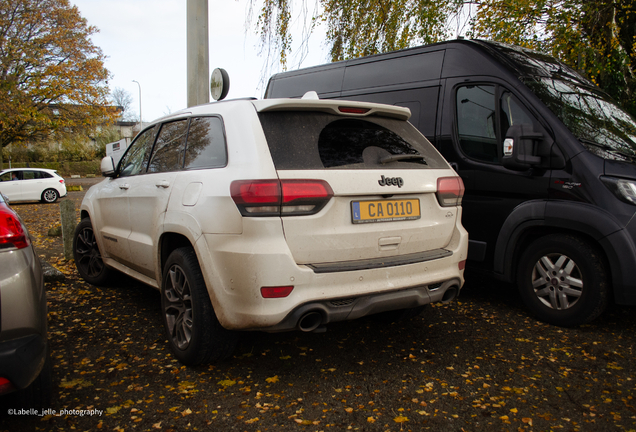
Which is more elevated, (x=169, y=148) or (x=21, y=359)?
(x=169, y=148)

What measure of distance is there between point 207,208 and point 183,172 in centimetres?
56

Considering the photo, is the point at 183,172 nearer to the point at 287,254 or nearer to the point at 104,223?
the point at 287,254

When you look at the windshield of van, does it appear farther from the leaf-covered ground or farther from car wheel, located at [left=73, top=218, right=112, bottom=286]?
car wheel, located at [left=73, top=218, right=112, bottom=286]

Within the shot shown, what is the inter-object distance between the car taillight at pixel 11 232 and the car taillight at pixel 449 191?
95.4 inches

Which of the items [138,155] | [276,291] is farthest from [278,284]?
[138,155]

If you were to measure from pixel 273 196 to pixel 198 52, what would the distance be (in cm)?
533

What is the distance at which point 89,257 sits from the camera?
536cm

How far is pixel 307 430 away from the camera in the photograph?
2469 mm

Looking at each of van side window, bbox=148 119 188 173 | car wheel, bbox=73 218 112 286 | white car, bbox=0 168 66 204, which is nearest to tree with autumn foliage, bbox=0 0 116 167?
white car, bbox=0 168 66 204

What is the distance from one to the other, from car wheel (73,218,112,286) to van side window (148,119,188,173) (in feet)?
5.55

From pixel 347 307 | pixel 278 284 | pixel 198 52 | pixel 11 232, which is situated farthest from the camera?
pixel 198 52

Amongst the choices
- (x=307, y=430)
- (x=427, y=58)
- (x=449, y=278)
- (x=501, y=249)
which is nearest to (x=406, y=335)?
(x=449, y=278)

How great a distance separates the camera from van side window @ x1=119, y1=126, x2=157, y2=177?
4108 millimetres

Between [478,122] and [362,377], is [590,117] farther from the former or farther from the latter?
[362,377]
